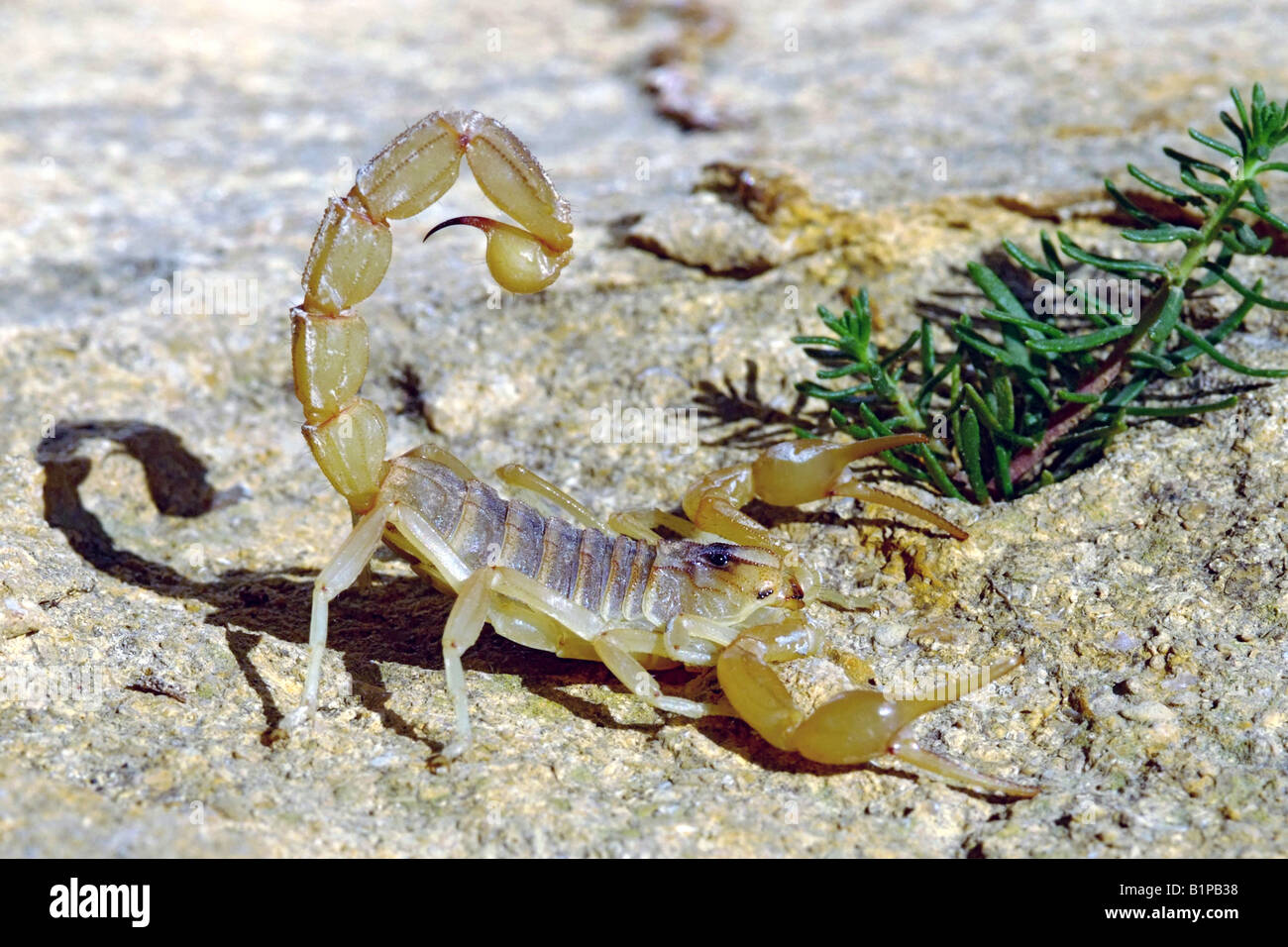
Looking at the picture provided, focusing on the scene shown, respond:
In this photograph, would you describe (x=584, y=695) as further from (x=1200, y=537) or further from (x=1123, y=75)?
(x=1123, y=75)

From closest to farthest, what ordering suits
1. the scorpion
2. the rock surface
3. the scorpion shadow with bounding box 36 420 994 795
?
the rock surface < the scorpion < the scorpion shadow with bounding box 36 420 994 795

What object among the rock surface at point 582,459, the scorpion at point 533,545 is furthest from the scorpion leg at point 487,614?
the rock surface at point 582,459

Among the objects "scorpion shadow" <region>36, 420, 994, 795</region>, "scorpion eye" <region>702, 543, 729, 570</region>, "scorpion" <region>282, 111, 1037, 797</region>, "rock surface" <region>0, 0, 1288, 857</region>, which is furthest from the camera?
"scorpion eye" <region>702, 543, 729, 570</region>

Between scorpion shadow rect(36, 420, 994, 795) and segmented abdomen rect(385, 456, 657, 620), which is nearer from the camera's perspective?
scorpion shadow rect(36, 420, 994, 795)

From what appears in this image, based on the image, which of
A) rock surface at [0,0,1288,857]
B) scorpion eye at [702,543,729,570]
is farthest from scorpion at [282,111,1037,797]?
rock surface at [0,0,1288,857]

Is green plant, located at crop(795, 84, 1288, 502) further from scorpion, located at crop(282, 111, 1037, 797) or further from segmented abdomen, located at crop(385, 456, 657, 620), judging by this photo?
segmented abdomen, located at crop(385, 456, 657, 620)

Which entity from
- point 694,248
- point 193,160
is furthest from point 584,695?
point 193,160

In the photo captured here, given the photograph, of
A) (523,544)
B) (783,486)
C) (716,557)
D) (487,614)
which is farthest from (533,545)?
(783,486)

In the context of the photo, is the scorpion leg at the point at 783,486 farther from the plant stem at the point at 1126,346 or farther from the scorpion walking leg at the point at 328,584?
the scorpion walking leg at the point at 328,584
